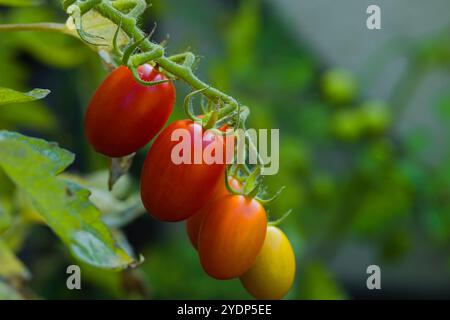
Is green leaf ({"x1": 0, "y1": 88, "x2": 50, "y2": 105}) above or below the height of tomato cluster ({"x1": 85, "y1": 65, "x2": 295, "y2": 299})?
above

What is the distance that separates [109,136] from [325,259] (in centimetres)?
152

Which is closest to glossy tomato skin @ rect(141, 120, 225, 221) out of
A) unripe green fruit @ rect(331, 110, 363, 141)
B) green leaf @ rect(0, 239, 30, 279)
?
green leaf @ rect(0, 239, 30, 279)

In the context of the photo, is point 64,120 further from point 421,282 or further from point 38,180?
point 38,180

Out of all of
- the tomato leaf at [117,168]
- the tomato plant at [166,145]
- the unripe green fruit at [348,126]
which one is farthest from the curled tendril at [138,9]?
the unripe green fruit at [348,126]

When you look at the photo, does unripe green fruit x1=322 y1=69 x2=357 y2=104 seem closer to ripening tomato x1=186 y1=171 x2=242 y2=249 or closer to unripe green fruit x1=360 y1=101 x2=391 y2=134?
unripe green fruit x1=360 y1=101 x2=391 y2=134

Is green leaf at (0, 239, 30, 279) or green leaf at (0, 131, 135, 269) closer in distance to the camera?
green leaf at (0, 131, 135, 269)

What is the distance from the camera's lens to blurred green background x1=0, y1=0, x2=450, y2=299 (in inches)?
58.1

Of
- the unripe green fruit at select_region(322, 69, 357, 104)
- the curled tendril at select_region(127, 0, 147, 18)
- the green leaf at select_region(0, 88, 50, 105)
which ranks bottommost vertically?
the unripe green fruit at select_region(322, 69, 357, 104)

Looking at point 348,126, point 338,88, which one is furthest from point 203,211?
point 338,88

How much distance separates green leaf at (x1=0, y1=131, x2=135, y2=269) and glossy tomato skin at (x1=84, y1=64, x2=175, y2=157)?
0.16 ft

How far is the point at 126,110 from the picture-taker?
0.52 metres

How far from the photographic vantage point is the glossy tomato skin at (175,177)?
51 centimetres
